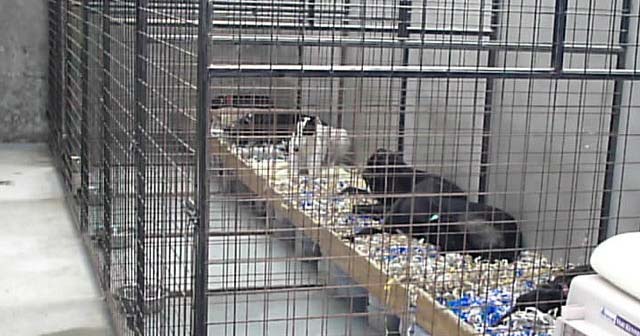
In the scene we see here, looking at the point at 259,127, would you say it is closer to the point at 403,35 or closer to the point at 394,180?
the point at 394,180

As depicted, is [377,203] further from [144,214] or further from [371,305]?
[144,214]

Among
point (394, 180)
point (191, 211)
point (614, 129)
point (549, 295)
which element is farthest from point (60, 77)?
point (191, 211)

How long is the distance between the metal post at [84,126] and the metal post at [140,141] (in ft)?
5.88

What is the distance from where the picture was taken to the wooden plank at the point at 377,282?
9.95 feet

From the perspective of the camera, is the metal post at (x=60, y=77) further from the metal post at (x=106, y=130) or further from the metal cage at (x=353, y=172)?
the metal post at (x=106, y=130)

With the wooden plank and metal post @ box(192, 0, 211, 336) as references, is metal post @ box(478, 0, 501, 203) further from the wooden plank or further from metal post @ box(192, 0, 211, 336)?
metal post @ box(192, 0, 211, 336)

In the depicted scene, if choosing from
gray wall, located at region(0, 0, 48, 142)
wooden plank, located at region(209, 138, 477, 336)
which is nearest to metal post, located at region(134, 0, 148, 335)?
wooden plank, located at region(209, 138, 477, 336)

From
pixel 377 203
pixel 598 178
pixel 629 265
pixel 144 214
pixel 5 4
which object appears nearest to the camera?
pixel 629 265

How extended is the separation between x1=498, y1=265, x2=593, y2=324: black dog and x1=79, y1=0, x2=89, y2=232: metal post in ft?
8.59

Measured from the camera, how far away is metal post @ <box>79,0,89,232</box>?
462cm

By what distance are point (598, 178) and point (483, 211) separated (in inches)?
24.2

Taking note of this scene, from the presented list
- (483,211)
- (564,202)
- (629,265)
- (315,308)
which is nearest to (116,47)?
(315,308)

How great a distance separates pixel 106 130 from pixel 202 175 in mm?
2057

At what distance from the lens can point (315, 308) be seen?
3891 mm
